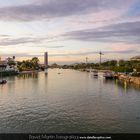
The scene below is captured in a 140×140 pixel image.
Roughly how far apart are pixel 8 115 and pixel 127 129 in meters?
4.53

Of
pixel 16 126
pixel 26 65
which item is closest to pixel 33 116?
pixel 16 126

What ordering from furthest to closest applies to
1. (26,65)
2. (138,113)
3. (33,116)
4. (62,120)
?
(26,65) → (138,113) → (33,116) → (62,120)

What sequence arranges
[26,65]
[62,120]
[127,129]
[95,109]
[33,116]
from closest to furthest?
[127,129] → [62,120] → [33,116] → [95,109] → [26,65]

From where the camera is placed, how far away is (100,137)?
2.49 meters

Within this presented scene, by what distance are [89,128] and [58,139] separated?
5.49 m

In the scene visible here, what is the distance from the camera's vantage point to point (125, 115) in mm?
9891

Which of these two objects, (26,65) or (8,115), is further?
(26,65)

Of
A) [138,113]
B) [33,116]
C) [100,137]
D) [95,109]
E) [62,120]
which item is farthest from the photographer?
[95,109]

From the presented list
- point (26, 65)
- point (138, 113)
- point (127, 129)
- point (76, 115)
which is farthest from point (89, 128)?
point (26, 65)

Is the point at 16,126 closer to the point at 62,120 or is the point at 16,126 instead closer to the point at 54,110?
the point at 62,120

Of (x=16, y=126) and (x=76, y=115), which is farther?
Answer: (x=76, y=115)

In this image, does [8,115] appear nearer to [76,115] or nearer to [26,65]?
[76,115]

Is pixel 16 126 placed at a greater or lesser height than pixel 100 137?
lesser

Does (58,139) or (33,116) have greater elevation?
(58,139)
